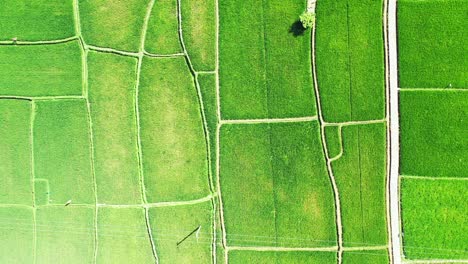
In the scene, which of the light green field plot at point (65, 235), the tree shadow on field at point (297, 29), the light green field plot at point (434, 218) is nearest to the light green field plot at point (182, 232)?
the light green field plot at point (65, 235)

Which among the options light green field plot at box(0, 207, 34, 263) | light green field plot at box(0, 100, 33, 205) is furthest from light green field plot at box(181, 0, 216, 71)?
light green field plot at box(0, 207, 34, 263)

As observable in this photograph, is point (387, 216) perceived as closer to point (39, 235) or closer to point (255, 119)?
point (255, 119)

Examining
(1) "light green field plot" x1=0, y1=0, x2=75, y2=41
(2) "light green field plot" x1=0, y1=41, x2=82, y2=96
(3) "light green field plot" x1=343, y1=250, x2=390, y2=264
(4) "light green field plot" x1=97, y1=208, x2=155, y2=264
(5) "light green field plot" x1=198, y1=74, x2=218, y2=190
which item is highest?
(1) "light green field plot" x1=0, y1=0, x2=75, y2=41

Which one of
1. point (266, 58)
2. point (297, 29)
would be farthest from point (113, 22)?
point (297, 29)

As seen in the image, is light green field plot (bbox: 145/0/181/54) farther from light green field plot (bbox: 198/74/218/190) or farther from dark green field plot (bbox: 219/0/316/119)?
dark green field plot (bbox: 219/0/316/119)

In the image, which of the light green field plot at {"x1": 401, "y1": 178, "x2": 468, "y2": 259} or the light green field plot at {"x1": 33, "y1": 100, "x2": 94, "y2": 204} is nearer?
the light green field plot at {"x1": 401, "y1": 178, "x2": 468, "y2": 259}
